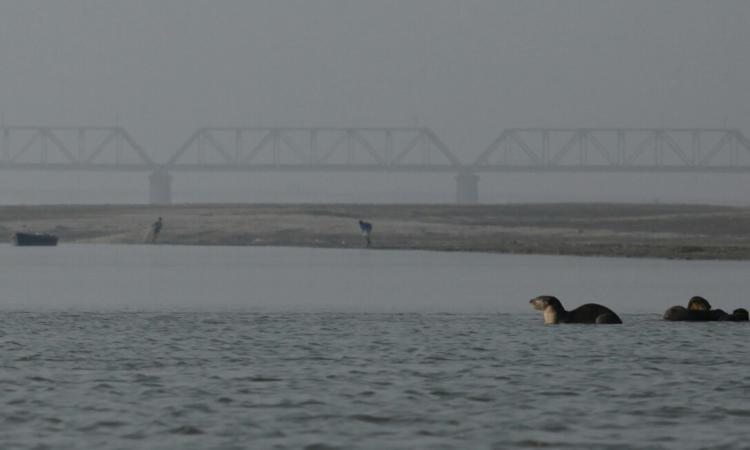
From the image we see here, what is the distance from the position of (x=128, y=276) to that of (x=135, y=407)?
2354 cm

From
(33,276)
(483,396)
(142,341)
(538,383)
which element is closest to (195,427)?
(483,396)

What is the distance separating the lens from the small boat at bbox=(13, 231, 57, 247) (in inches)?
2440

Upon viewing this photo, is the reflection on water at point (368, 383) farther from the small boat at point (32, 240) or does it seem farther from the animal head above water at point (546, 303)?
the small boat at point (32, 240)

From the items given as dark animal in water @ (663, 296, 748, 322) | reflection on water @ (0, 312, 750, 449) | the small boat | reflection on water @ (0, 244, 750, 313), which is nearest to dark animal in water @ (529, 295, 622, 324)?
reflection on water @ (0, 312, 750, 449)

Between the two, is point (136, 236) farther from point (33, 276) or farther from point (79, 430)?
point (79, 430)

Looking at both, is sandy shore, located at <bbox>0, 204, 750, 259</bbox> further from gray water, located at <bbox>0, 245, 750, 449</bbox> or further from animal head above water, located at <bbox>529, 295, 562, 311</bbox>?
animal head above water, located at <bbox>529, 295, 562, 311</bbox>

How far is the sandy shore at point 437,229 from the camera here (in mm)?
59156

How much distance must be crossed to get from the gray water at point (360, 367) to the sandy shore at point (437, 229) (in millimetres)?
22522

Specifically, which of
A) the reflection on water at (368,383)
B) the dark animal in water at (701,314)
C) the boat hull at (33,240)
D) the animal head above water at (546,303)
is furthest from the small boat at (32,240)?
the dark animal in water at (701,314)

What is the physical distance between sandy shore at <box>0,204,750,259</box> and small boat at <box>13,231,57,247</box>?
18.4 feet

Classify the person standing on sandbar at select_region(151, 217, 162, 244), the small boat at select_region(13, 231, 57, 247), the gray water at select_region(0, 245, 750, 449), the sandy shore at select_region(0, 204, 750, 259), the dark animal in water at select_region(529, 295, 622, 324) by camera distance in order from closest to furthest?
the gray water at select_region(0, 245, 750, 449), the dark animal in water at select_region(529, 295, 622, 324), the sandy shore at select_region(0, 204, 750, 259), the small boat at select_region(13, 231, 57, 247), the person standing on sandbar at select_region(151, 217, 162, 244)

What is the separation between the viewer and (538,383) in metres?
18.0

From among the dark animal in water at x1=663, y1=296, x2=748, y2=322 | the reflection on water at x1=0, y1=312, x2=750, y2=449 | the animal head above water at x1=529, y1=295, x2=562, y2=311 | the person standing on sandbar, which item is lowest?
the reflection on water at x1=0, y1=312, x2=750, y2=449

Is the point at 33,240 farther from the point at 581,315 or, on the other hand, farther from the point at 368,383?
the point at 368,383
